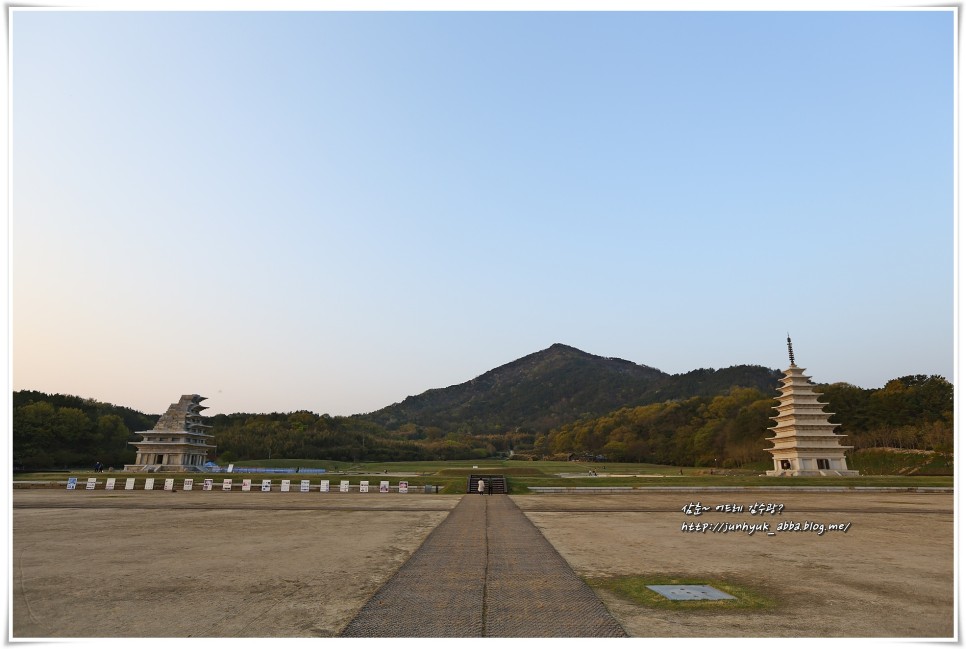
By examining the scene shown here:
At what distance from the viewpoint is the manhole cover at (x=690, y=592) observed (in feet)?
31.8

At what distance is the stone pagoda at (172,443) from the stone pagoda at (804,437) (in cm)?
8104

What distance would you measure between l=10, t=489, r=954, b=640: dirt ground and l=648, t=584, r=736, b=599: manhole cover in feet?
3.36

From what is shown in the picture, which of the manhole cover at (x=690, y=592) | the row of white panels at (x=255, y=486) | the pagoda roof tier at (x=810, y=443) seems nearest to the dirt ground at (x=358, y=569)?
the manhole cover at (x=690, y=592)

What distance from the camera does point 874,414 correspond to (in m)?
82.0

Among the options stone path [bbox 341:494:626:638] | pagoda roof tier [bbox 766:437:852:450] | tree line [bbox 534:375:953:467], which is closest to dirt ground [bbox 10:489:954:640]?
stone path [bbox 341:494:626:638]

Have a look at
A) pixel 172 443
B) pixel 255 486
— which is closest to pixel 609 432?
pixel 172 443

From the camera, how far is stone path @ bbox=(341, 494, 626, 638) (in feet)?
25.4

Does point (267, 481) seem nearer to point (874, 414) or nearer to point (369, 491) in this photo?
point (369, 491)

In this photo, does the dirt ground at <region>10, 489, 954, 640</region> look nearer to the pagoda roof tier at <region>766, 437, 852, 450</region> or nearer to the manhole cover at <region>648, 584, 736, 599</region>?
the manhole cover at <region>648, 584, 736, 599</region>

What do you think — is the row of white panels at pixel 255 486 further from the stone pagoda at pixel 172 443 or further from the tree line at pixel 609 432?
the tree line at pixel 609 432

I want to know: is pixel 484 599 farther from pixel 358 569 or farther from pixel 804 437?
pixel 804 437

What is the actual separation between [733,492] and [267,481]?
38700 mm

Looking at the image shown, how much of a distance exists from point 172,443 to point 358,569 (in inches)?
3235
